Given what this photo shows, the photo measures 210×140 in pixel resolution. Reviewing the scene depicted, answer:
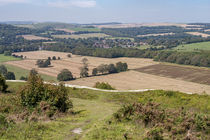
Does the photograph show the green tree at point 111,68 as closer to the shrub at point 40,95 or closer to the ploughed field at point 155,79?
the ploughed field at point 155,79

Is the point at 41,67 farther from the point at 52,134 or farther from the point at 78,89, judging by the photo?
the point at 52,134

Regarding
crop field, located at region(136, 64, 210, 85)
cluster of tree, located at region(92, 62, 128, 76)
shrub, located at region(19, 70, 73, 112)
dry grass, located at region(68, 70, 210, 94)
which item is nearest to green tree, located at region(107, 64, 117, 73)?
A: cluster of tree, located at region(92, 62, 128, 76)

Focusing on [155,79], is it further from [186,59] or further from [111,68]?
[186,59]

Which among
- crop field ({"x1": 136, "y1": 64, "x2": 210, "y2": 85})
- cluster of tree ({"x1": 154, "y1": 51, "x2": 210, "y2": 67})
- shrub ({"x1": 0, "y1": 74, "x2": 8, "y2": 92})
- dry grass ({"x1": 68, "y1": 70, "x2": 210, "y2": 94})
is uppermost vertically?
shrub ({"x1": 0, "y1": 74, "x2": 8, "y2": 92})

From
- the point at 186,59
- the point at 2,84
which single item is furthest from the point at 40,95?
the point at 186,59

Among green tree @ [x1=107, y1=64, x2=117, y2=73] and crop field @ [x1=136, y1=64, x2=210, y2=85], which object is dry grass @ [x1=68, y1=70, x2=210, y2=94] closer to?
green tree @ [x1=107, y1=64, x2=117, y2=73]

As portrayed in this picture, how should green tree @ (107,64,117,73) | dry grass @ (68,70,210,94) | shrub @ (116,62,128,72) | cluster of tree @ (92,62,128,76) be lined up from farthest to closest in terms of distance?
1. shrub @ (116,62,128,72)
2. green tree @ (107,64,117,73)
3. cluster of tree @ (92,62,128,76)
4. dry grass @ (68,70,210,94)

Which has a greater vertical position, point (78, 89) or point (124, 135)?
point (124, 135)

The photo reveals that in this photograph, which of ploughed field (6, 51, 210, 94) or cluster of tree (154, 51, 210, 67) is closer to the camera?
ploughed field (6, 51, 210, 94)

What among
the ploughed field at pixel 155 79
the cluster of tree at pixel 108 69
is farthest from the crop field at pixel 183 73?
the cluster of tree at pixel 108 69

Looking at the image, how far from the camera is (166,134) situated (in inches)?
517

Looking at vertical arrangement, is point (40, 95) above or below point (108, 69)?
above

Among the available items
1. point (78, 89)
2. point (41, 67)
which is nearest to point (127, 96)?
point (78, 89)

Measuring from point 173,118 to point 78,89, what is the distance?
20906 mm
